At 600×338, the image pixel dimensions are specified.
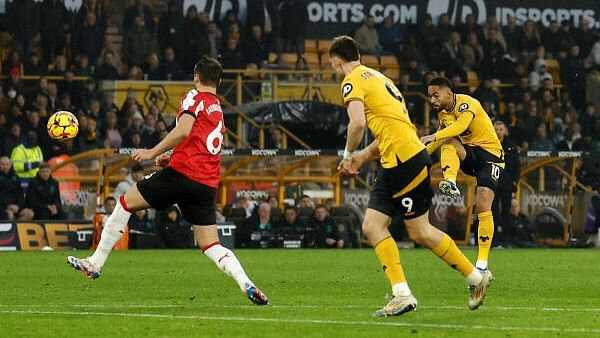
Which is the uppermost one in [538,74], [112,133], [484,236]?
[538,74]

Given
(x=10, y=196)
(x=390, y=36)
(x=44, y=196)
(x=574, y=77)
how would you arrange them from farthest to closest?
(x=574, y=77), (x=390, y=36), (x=10, y=196), (x=44, y=196)

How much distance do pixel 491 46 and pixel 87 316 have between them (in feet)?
85.2

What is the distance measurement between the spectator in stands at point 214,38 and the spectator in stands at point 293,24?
1.94 metres

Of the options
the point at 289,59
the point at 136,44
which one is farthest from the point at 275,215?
the point at 289,59

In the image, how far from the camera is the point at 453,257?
12.1m

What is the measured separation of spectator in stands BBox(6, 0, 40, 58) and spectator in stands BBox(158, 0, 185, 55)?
9.47ft

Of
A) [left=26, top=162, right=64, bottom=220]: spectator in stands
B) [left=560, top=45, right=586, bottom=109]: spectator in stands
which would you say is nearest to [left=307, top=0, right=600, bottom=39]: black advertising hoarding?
[left=560, top=45, right=586, bottom=109]: spectator in stands

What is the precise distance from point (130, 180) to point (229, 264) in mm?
15010

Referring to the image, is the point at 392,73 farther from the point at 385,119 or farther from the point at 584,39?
the point at 385,119

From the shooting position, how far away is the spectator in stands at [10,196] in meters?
25.8

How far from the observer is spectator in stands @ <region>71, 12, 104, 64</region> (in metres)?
31.8

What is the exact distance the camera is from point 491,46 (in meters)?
36.3

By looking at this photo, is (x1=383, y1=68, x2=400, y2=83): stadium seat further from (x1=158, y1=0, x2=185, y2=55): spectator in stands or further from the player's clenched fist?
the player's clenched fist

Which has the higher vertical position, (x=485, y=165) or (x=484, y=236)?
(x=485, y=165)
